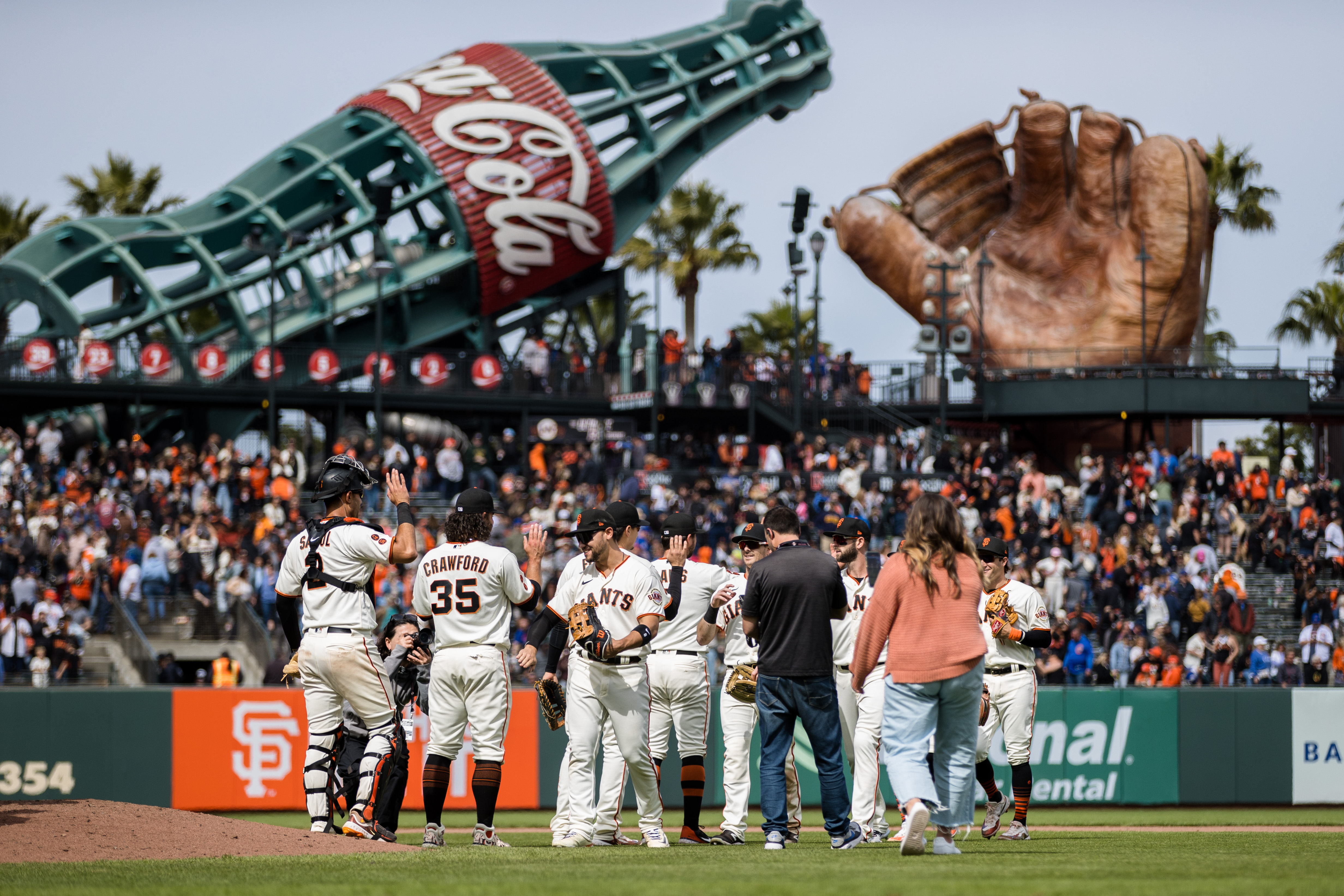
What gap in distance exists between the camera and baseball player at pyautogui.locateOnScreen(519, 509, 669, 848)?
32.3 feet

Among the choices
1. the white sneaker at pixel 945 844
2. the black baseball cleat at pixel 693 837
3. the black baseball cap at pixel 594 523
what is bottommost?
the black baseball cleat at pixel 693 837

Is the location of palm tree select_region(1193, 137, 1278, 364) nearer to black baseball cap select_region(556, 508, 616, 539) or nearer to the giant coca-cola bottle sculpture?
the giant coca-cola bottle sculpture

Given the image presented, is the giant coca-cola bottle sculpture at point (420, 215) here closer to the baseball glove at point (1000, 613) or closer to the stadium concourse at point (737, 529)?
the stadium concourse at point (737, 529)

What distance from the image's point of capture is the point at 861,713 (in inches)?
430

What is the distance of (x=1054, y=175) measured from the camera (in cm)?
4556

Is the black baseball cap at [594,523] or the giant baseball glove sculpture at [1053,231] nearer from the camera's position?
the black baseball cap at [594,523]

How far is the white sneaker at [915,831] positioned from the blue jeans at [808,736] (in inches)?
43.3

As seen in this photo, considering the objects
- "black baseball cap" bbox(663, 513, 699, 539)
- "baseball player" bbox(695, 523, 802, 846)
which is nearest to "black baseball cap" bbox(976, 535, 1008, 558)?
"baseball player" bbox(695, 523, 802, 846)

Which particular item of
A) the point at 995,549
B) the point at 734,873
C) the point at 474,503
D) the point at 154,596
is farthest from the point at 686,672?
the point at 154,596

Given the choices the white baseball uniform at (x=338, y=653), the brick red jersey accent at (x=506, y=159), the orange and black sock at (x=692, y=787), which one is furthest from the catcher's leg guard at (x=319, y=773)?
the brick red jersey accent at (x=506, y=159)

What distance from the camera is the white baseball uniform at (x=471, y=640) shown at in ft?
31.6

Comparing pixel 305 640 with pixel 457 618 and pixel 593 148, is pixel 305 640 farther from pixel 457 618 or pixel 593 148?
pixel 593 148

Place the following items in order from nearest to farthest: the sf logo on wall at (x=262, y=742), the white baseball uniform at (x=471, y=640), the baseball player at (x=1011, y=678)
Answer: the white baseball uniform at (x=471, y=640), the baseball player at (x=1011, y=678), the sf logo on wall at (x=262, y=742)

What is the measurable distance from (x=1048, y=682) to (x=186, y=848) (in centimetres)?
1518
